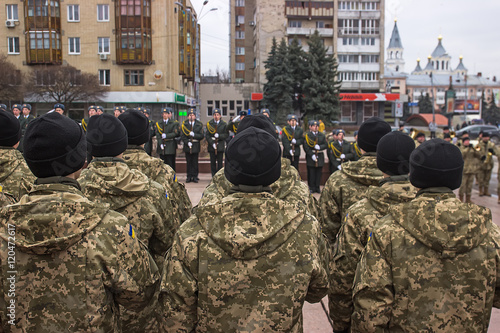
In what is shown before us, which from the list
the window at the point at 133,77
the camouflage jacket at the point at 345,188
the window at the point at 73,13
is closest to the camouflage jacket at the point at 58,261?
the camouflage jacket at the point at 345,188

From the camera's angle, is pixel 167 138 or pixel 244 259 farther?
pixel 167 138

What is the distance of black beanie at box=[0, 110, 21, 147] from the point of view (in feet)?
15.7

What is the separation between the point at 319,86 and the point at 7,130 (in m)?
44.4

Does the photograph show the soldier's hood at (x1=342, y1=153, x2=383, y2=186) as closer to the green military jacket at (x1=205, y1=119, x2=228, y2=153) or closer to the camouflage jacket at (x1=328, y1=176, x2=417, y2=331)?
the camouflage jacket at (x1=328, y1=176, x2=417, y2=331)

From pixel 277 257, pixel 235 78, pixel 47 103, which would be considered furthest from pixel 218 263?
pixel 235 78

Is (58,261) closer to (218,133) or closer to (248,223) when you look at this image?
(248,223)

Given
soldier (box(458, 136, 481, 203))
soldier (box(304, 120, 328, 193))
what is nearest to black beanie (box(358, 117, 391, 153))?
soldier (box(304, 120, 328, 193))

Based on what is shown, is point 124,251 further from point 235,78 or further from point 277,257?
point 235,78

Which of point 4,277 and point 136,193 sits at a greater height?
point 136,193

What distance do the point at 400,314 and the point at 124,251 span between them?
5.39 feet

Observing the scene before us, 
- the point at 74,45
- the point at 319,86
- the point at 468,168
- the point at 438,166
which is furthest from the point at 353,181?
the point at 319,86

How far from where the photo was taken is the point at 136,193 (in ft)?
11.3

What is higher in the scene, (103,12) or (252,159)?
(103,12)

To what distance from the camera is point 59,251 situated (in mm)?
2383
